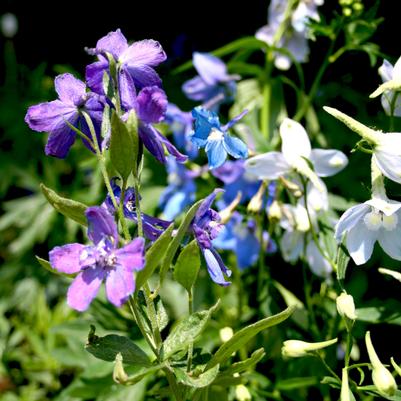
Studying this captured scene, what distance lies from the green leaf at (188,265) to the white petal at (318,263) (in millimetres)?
462

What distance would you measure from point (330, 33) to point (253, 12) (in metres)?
0.84

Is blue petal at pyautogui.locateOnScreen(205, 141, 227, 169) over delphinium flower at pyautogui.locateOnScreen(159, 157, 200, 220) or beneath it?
over

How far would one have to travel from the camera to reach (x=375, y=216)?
3.21ft

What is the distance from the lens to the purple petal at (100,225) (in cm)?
77

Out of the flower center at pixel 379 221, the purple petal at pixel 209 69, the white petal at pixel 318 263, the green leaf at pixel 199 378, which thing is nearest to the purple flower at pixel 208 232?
the green leaf at pixel 199 378

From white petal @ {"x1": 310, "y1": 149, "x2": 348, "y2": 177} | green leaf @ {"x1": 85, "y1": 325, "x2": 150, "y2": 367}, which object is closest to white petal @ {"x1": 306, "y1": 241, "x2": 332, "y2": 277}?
white petal @ {"x1": 310, "y1": 149, "x2": 348, "y2": 177}

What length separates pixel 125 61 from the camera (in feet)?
2.85

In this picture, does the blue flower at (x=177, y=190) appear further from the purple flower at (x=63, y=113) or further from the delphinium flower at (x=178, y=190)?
the purple flower at (x=63, y=113)

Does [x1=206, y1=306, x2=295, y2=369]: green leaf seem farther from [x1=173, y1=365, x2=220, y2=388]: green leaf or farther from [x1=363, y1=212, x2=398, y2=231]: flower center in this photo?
[x1=363, y1=212, x2=398, y2=231]: flower center

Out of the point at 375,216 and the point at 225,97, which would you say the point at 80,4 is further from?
the point at 375,216

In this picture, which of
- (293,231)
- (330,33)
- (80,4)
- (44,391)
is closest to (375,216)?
(293,231)

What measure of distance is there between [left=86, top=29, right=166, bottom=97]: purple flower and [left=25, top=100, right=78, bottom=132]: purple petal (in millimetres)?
48

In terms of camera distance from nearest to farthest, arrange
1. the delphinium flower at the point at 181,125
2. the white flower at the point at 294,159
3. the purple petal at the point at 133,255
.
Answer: the purple petal at the point at 133,255, the white flower at the point at 294,159, the delphinium flower at the point at 181,125

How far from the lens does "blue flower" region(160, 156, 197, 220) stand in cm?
149
